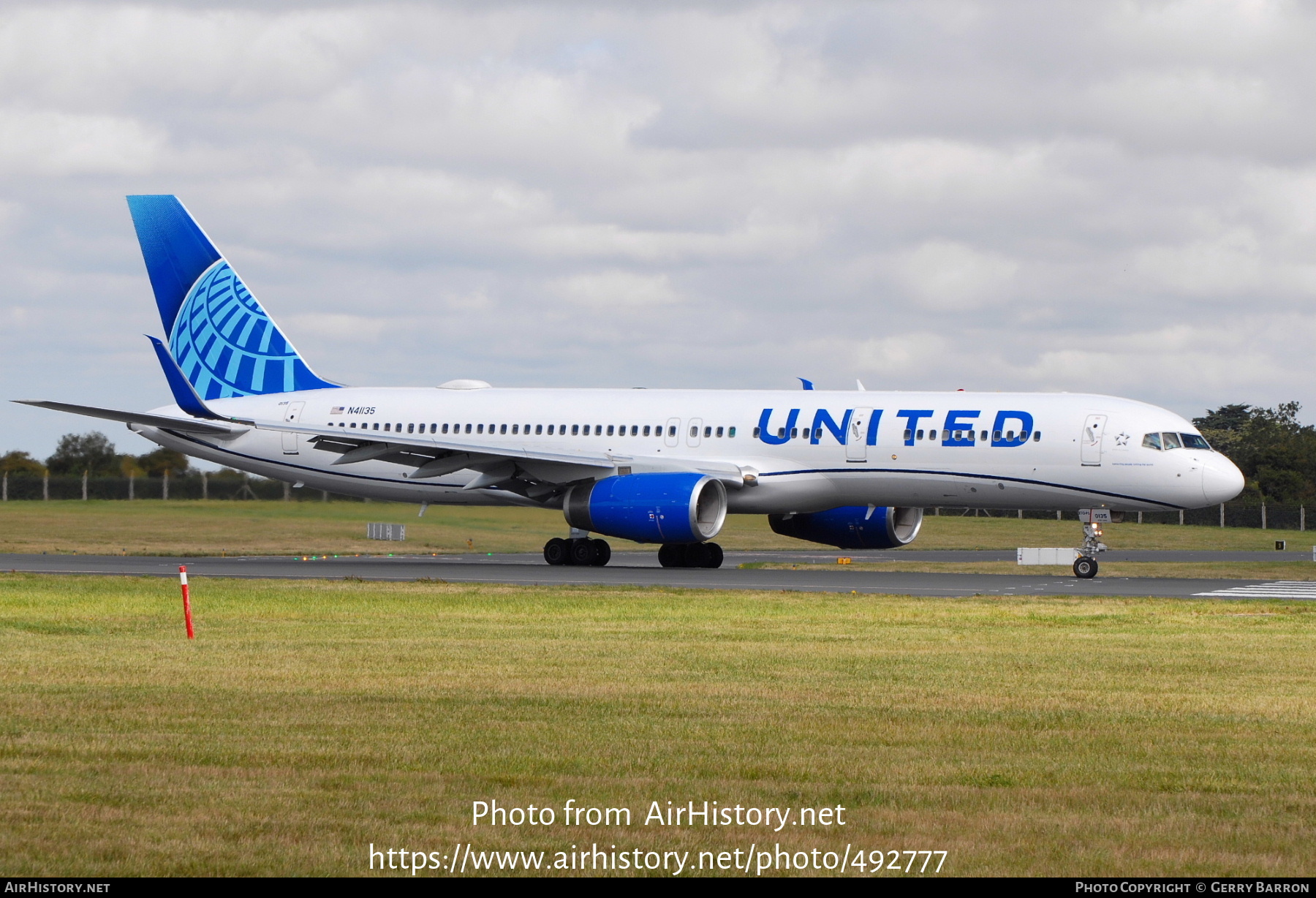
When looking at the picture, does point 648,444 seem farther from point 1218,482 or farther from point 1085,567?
point 1218,482

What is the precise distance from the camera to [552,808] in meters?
8.13

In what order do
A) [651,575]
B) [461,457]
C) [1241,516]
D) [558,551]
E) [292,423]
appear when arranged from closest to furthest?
[651,575] < [461,457] < [558,551] < [292,423] < [1241,516]

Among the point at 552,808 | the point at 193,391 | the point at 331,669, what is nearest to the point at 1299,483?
the point at 193,391

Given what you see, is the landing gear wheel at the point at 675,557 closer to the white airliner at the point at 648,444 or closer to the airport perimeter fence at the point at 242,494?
the white airliner at the point at 648,444

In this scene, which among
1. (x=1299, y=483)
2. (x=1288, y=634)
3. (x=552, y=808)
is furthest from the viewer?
(x=1299, y=483)

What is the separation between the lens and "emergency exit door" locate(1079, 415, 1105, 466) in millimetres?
30000

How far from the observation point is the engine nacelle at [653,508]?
30.2 metres

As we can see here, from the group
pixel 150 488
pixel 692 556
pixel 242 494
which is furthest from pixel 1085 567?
pixel 150 488

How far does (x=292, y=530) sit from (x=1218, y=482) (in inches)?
946

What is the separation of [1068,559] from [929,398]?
22.6 ft

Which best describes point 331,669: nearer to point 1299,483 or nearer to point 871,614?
point 871,614

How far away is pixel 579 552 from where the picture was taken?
33562mm

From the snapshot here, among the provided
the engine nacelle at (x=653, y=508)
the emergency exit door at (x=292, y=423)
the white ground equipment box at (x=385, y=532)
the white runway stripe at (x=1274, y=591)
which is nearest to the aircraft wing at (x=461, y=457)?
the engine nacelle at (x=653, y=508)

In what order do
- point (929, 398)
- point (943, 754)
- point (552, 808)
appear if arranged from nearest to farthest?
point (552, 808) < point (943, 754) < point (929, 398)
